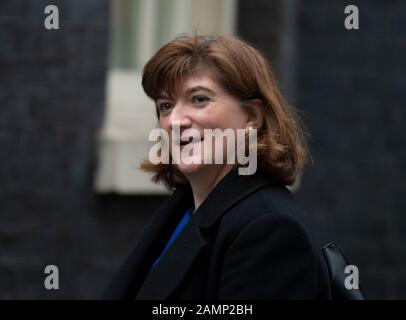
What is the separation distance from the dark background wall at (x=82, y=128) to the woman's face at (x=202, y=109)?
370 cm

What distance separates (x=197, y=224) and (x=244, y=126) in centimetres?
35

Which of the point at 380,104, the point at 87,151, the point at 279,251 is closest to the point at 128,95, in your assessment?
the point at 87,151

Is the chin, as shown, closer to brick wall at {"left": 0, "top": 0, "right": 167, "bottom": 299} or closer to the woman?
the woman

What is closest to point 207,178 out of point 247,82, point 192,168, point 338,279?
point 192,168

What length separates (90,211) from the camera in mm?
6723

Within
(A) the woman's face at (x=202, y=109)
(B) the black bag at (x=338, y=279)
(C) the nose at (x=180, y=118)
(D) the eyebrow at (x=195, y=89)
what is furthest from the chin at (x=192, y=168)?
(B) the black bag at (x=338, y=279)

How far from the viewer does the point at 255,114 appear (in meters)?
3.08

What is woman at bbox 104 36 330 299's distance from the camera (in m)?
2.69

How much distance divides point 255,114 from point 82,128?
3.74 metres

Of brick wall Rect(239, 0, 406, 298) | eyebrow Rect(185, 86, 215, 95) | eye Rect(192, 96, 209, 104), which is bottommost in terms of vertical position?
brick wall Rect(239, 0, 406, 298)

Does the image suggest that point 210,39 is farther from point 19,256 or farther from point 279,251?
point 19,256

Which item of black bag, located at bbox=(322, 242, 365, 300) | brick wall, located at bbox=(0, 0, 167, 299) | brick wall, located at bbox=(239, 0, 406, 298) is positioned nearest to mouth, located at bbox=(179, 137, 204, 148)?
black bag, located at bbox=(322, 242, 365, 300)

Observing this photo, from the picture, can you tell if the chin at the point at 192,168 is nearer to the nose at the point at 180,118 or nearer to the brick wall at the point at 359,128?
the nose at the point at 180,118

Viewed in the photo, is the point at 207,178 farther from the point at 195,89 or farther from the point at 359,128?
the point at 359,128
